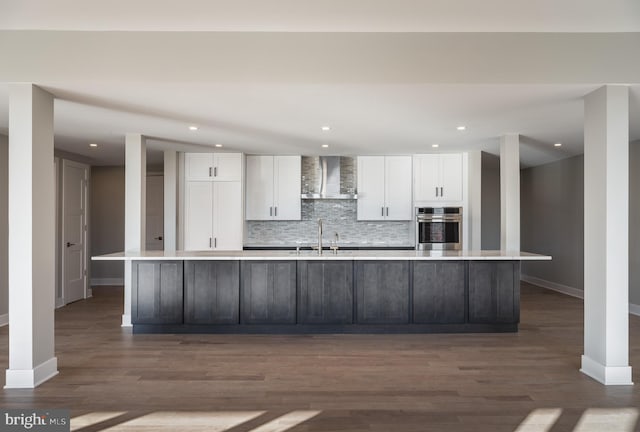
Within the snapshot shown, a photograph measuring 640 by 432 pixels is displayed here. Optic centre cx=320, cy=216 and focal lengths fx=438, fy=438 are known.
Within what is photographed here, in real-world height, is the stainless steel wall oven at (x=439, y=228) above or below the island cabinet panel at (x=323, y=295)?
above

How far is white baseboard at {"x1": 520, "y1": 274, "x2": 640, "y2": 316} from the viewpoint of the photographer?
6.19 meters

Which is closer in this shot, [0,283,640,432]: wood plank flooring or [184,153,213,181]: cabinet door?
[0,283,640,432]: wood plank flooring

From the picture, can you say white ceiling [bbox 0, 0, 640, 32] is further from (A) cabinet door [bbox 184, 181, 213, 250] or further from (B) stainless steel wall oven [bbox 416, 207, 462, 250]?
(B) stainless steel wall oven [bbox 416, 207, 462, 250]

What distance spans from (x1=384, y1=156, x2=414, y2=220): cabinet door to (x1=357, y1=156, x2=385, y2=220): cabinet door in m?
0.10

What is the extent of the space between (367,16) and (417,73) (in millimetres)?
588

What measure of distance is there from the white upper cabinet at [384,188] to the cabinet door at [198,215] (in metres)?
2.49

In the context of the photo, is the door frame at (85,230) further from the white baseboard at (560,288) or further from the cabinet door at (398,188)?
the white baseboard at (560,288)

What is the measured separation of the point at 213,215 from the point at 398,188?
3091 millimetres

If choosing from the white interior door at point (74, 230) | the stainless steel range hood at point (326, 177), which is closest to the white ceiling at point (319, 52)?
the stainless steel range hood at point (326, 177)

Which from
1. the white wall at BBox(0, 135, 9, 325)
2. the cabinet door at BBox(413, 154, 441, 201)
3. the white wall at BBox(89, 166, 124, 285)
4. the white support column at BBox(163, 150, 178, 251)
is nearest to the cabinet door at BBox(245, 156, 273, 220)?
the white support column at BBox(163, 150, 178, 251)

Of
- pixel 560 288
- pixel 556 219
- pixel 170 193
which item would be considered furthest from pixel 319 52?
pixel 560 288

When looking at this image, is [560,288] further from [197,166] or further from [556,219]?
[197,166]

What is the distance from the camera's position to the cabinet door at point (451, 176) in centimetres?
712

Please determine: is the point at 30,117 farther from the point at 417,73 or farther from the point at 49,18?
the point at 417,73
